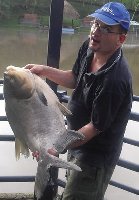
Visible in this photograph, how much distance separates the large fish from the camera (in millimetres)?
2705

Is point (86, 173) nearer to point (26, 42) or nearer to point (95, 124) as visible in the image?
point (95, 124)

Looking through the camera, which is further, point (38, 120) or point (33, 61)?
point (33, 61)

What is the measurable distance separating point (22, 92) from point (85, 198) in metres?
0.91

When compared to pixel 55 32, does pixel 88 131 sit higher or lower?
lower

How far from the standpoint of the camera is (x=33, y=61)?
14953 millimetres

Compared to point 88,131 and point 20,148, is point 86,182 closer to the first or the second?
point 88,131

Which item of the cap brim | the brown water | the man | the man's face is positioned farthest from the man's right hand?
the brown water

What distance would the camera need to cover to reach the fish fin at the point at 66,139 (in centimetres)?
281

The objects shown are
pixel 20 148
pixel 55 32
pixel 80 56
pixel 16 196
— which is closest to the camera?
pixel 20 148

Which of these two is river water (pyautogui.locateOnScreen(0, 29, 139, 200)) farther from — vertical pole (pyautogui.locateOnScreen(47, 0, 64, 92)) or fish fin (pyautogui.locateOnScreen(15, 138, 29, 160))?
fish fin (pyautogui.locateOnScreen(15, 138, 29, 160))

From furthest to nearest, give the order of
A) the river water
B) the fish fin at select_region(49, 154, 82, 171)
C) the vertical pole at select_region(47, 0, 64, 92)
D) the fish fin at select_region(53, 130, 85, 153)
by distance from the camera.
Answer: the river water → the vertical pole at select_region(47, 0, 64, 92) → the fish fin at select_region(53, 130, 85, 153) → the fish fin at select_region(49, 154, 82, 171)

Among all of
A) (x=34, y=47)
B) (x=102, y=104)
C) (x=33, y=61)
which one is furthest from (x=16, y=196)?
(x=34, y=47)

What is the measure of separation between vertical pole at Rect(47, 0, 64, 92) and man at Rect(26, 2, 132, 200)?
1.55ft

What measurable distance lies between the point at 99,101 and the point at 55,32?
3.62 ft
